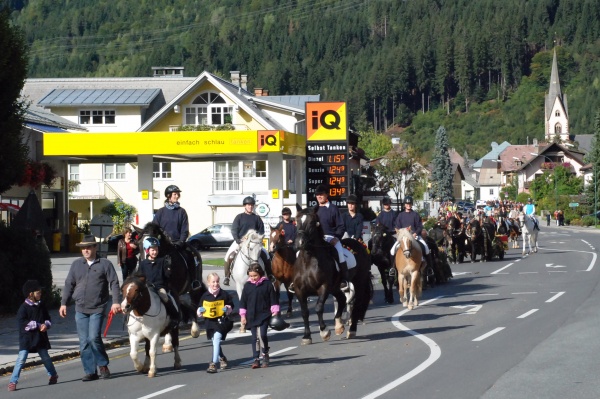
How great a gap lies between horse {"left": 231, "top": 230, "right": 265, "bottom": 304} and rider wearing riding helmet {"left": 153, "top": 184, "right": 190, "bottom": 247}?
142cm

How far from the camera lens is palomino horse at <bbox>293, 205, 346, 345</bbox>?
639 inches

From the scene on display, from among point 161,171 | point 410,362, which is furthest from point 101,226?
point 161,171

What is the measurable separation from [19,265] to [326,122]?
42.2ft

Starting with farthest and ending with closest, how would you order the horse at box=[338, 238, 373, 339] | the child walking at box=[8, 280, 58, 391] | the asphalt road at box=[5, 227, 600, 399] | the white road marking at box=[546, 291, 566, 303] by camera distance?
the white road marking at box=[546, 291, 566, 303]
the horse at box=[338, 238, 373, 339]
the child walking at box=[8, 280, 58, 391]
the asphalt road at box=[5, 227, 600, 399]

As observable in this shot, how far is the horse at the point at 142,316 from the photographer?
42.7ft

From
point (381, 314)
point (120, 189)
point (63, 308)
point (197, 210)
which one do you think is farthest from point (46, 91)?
point (63, 308)

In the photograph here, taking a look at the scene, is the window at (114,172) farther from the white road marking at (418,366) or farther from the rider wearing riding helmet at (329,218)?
the rider wearing riding helmet at (329,218)

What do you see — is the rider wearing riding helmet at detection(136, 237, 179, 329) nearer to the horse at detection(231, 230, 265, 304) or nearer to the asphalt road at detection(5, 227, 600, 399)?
the asphalt road at detection(5, 227, 600, 399)

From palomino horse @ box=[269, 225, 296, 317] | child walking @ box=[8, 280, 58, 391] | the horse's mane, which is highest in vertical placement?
the horse's mane

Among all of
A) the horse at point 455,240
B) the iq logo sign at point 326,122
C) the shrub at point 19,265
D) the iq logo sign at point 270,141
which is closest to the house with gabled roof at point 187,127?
the horse at point 455,240

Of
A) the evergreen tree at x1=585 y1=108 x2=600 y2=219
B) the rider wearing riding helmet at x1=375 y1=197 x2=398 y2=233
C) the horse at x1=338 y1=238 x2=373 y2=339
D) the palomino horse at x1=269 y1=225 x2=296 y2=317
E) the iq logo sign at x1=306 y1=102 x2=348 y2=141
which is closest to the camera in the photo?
the horse at x1=338 y1=238 x2=373 y2=339

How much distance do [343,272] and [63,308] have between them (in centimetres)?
511

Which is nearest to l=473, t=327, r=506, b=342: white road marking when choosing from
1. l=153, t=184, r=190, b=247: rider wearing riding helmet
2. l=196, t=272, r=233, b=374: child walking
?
l=196, t=272, r=233, b=374: child walking

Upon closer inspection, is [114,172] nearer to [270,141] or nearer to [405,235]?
[270,141]
